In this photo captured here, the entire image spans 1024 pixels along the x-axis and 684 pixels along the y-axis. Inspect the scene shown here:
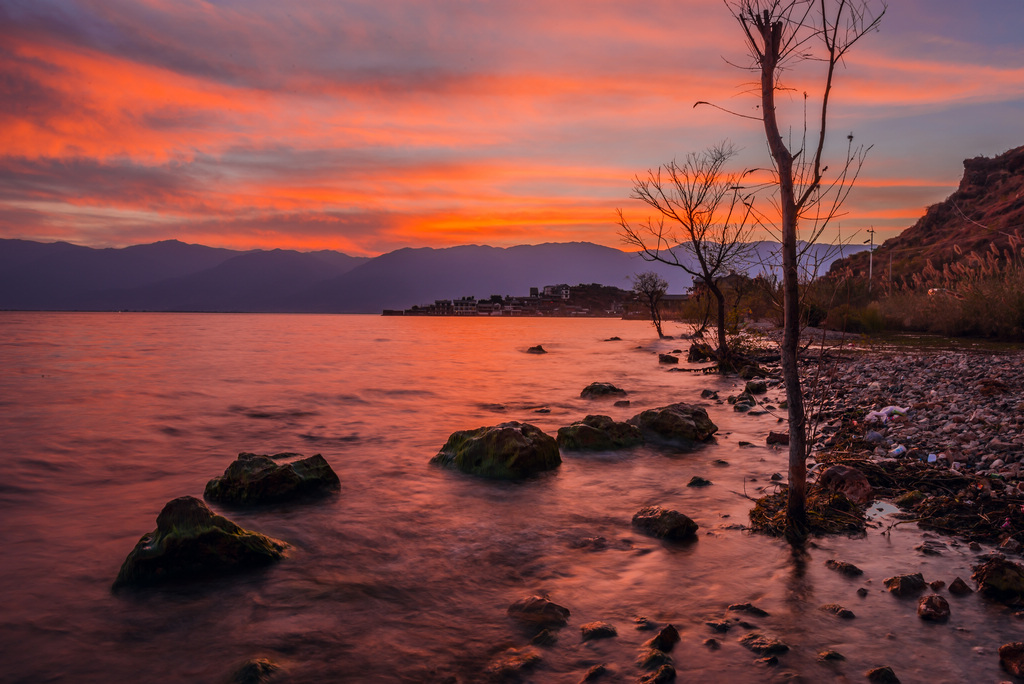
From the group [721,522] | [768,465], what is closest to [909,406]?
[768,465]

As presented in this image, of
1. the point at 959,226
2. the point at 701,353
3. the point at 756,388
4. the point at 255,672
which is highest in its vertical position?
the point at 959,226

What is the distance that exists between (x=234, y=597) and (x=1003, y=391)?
13537 mm

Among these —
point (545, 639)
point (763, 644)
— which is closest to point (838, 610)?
point (763, 644)

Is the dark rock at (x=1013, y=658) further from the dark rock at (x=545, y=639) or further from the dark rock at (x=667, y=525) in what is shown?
the dark rock at (x=545, y=639)

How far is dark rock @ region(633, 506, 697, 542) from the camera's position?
24.3 ft

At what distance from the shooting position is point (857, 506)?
755 centimetres

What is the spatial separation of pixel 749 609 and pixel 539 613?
1.98 m

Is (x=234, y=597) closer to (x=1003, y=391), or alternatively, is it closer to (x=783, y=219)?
(x=783, y=219)

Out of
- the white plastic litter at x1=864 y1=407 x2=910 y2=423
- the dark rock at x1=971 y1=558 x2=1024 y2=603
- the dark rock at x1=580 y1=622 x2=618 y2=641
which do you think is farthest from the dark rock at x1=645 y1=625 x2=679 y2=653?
the white plastic litter at x1=864 y1=407 x2=910 y2=423

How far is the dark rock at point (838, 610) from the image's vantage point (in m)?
5.24

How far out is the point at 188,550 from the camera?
21.2ft

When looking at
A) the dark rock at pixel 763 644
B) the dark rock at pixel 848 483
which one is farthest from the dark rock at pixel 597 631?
the dark rock at pixel 848 483

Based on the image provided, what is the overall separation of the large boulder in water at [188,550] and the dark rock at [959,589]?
722 cm

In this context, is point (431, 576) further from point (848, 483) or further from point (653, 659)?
point (848, 483)
